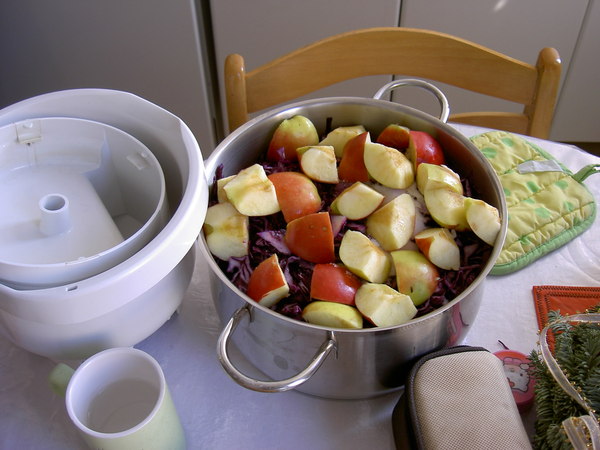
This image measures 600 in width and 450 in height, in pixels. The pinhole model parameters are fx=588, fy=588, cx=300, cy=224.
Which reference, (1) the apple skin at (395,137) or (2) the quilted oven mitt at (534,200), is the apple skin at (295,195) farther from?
(2) the quilted oven mitt at (534,200)

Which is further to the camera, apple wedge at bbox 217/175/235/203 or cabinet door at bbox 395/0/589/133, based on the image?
cabinet door at bbox 395/0/589/133

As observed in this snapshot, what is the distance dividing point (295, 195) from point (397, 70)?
0.41 meters

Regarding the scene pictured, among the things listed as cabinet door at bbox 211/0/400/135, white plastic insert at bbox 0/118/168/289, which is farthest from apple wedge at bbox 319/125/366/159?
cabinet door at bbox 211/0/400/135

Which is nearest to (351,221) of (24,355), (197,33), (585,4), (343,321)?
(343,321)

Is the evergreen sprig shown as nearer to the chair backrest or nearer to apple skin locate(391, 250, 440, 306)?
apple skin locate(391, 250, 440, 306)

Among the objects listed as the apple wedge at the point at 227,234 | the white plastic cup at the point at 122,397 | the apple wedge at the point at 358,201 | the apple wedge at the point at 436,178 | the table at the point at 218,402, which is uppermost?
the apple wedge at the point at 436,178

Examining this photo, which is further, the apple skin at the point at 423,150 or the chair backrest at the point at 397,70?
the chair backrest at the point at 397,70

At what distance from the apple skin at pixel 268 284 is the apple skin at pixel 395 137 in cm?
23

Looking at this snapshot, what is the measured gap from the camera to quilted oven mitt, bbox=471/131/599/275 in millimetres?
690

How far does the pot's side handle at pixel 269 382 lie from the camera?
46 centimetres

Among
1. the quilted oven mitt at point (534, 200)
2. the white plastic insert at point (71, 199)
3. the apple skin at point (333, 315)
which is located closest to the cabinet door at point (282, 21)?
the quilted oven mitt at point (534, 200)

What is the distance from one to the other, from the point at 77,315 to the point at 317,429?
25 cm

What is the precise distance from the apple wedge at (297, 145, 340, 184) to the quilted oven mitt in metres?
0.22

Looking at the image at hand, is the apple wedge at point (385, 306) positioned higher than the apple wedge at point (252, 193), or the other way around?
the apple wedge at point (252, 193)
